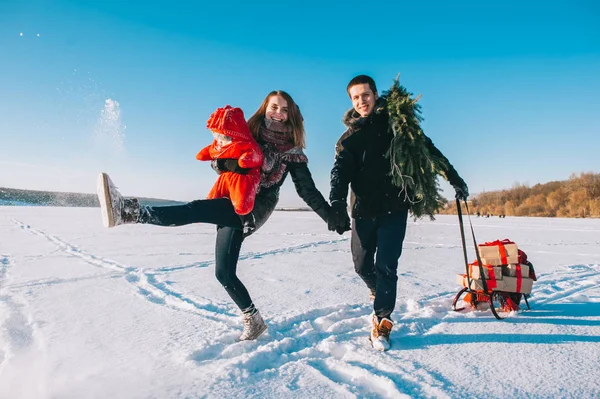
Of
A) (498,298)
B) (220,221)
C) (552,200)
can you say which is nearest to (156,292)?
(220,221)

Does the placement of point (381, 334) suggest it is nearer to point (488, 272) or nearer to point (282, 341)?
point (282, 341)

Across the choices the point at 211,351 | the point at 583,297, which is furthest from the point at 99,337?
the point at 583,297

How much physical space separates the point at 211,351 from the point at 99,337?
2.87 feet

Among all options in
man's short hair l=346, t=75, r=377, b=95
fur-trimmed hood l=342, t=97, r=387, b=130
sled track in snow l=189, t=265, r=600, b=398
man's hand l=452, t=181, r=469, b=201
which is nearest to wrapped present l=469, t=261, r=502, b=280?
sled track in snow l=189, t=265, r=600, b=398

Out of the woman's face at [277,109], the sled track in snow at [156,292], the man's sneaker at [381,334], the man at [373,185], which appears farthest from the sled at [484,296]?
the sled track in snow at [156,292]

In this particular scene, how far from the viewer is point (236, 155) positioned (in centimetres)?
239

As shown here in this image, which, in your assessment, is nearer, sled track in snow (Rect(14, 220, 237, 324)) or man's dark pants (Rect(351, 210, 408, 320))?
man's dark pants (Rect(351, 210, 408, 320))

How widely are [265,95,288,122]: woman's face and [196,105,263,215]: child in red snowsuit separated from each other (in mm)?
273

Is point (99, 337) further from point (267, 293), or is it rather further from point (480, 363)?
point (480, 363)

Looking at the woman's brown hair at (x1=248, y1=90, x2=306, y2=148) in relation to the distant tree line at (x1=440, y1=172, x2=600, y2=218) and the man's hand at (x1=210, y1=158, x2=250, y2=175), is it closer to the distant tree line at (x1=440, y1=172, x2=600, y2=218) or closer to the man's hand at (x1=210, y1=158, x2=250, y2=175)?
the man's hand at (x1=210, y1=158, x2=250, y2=175)

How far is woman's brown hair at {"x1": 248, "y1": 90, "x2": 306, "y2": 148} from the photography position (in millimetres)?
2715

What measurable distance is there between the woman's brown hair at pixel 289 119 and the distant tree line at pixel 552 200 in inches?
917

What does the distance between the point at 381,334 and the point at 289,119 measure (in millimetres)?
1648

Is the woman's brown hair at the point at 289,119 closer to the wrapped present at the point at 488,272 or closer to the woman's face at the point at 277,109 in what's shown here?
the woman's face at the point at 277,109
